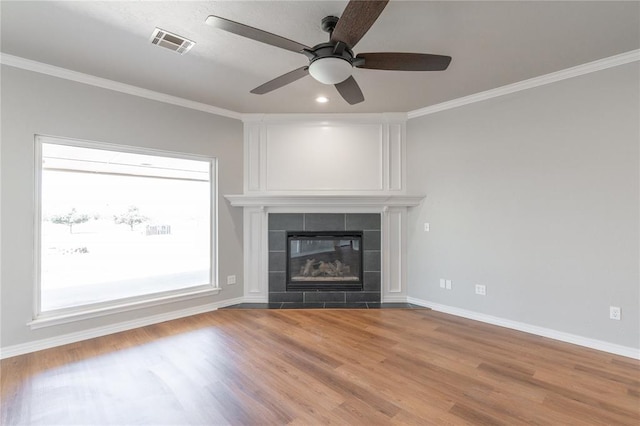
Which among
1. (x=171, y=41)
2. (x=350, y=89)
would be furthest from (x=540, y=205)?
(x=171, y=41)

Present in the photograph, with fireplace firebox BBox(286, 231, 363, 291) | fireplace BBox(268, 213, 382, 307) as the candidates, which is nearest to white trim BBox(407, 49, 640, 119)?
fireplace BBox(268, 213, 382, 307)

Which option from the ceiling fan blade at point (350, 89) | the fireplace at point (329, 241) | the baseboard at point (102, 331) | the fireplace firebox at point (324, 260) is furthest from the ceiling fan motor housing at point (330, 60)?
the baseboard at point (102, 331)

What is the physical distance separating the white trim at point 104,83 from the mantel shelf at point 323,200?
1173 mm

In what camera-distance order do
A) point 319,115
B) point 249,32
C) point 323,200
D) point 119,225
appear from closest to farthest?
point 249,32 < point 119,225 < point 323,200 < point 319,115

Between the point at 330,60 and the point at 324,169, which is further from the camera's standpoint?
the point at 324,169

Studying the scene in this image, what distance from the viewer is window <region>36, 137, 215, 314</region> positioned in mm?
2857

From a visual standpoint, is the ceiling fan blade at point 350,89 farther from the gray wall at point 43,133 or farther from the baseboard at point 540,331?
the baseboard at point 540,331

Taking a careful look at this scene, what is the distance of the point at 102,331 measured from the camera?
3018mm

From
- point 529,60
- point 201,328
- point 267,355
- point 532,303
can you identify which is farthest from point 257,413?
point 529,60

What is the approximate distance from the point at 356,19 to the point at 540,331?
3.41 metres

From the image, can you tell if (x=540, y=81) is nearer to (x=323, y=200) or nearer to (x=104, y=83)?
(x=323, y=200)

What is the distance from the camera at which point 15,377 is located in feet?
7.29

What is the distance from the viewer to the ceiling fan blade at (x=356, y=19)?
1.44m

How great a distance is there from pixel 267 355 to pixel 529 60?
11.7 ft
